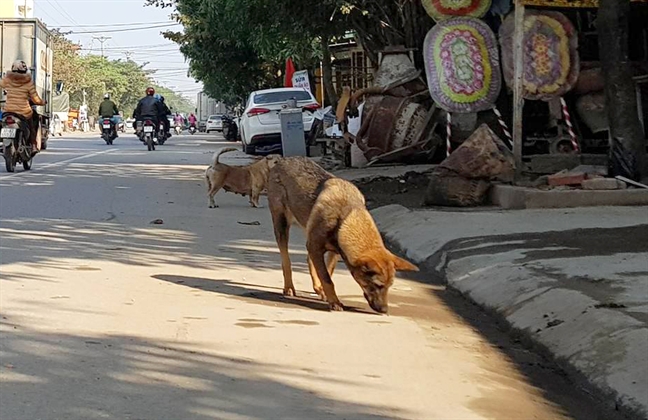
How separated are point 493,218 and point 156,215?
4.48 m

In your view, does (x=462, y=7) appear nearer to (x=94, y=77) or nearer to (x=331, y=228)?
(x=331, y=228)

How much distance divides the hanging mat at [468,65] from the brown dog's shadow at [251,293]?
8.62 m

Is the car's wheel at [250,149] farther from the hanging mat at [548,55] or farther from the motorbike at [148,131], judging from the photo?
the hanging mat at [548,55]

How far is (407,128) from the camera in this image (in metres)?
17.9

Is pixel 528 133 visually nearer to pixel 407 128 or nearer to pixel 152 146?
pixel 407 128

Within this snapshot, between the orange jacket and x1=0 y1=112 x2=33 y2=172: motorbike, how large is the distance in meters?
0.14

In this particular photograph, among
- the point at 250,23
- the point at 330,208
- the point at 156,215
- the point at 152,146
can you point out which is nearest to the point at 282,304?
the point at 330,208

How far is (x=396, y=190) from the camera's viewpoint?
→ 1548cm

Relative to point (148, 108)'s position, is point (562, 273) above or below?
below

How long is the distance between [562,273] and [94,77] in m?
113

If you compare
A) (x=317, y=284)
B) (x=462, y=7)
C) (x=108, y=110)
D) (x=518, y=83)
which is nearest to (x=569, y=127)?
(x=518, y=83)

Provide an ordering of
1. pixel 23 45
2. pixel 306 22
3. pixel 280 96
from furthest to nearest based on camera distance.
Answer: pixel 23 45 < pixel 280 96 < pixel 306 22

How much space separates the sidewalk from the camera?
5730mm

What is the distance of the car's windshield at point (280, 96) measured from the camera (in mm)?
27047
